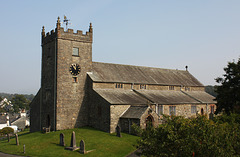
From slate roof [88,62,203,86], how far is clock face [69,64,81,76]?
2.14m

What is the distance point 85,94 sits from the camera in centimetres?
4069

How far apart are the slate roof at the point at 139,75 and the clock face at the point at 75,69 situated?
2140 mm

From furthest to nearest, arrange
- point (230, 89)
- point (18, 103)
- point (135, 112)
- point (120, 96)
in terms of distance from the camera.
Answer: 1. point (18, 103)
2. point (120, 96)
3. point (135, 112)
4. point (230, 89)

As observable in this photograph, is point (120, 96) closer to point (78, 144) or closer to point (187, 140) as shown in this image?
point (78, 144)

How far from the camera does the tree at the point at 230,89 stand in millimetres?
32844

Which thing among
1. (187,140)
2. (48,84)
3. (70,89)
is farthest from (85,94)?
(187,140)

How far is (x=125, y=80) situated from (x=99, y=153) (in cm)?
1962

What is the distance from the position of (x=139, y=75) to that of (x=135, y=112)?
14.5 m

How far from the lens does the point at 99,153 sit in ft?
90.1

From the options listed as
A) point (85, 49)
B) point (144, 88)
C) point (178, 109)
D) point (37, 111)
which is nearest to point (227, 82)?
point (178, 109)

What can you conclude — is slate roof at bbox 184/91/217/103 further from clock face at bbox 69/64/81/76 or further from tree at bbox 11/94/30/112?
tree at bbox 11/94/30/112

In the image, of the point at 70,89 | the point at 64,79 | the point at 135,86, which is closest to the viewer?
the point at 64,79

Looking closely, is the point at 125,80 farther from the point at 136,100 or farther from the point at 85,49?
the point at 85,49

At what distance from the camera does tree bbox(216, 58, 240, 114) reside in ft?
108
